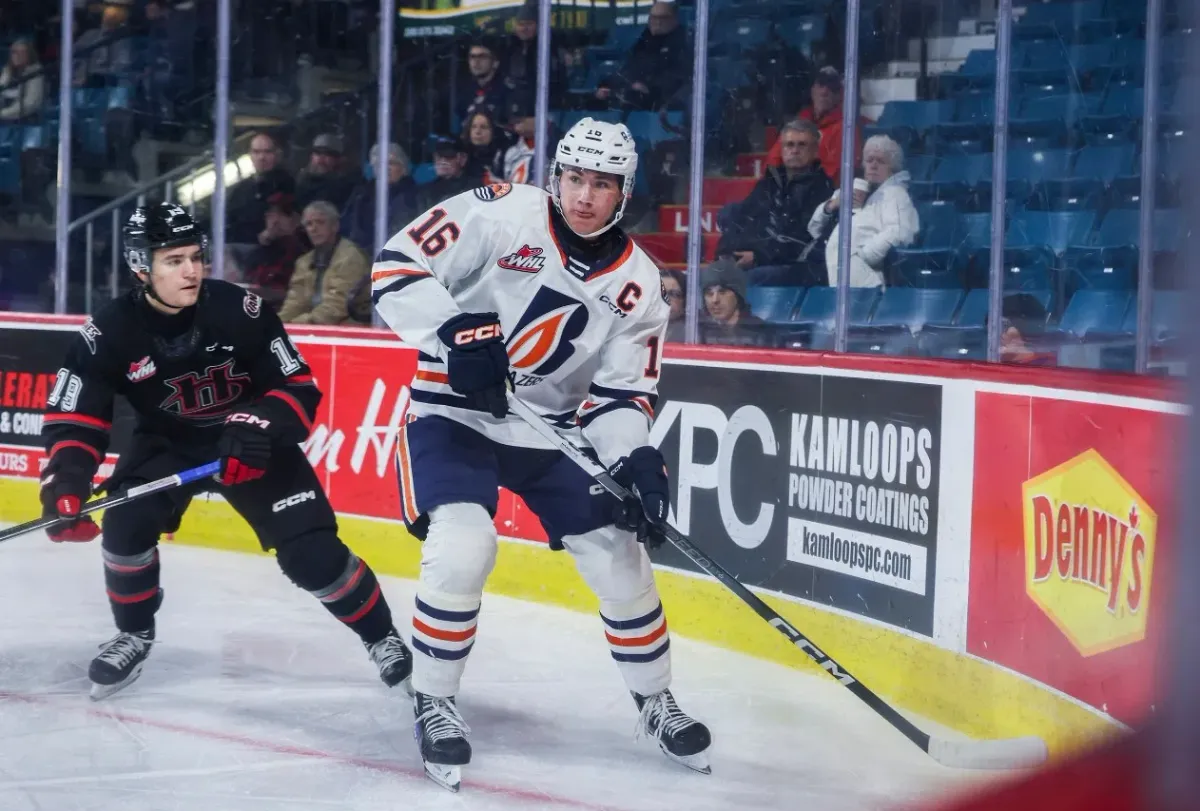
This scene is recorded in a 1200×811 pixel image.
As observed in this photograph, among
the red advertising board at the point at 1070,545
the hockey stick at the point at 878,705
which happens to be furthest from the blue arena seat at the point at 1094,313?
the hockey stick at the point at 878,705

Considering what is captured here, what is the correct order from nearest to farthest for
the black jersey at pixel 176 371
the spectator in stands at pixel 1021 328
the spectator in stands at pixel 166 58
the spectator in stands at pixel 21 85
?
the black jersey at pixel 176 371, the spectator in stands at pixel 1021 328, the spectator in stands at pixel 166 58, the spectator in stands at pixel 21 85

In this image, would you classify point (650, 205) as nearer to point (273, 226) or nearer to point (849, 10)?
point (849, 10)

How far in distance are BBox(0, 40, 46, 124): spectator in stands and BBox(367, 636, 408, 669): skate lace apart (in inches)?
139

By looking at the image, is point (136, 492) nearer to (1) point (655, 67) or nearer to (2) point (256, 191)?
(1) point (655, 67)

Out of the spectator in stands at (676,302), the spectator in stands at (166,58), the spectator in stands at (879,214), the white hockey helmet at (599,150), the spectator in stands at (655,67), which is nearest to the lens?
the white hockey helmet at (599,150)

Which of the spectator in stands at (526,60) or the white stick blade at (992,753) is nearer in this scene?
the white stick blade at (992,753)

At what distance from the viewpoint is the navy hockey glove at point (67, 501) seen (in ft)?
9.70

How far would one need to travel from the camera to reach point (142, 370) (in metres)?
3.09

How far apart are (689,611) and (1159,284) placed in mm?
1451

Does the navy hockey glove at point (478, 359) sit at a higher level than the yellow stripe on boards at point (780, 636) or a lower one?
higher

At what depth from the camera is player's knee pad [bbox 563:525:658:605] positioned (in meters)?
2.67

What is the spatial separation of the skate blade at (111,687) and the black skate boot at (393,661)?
20.8 inches

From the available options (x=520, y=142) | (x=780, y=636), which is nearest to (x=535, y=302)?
(x=780, y=636)

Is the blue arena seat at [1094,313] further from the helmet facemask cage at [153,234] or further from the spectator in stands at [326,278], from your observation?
the spectator in stands at [326,278]
